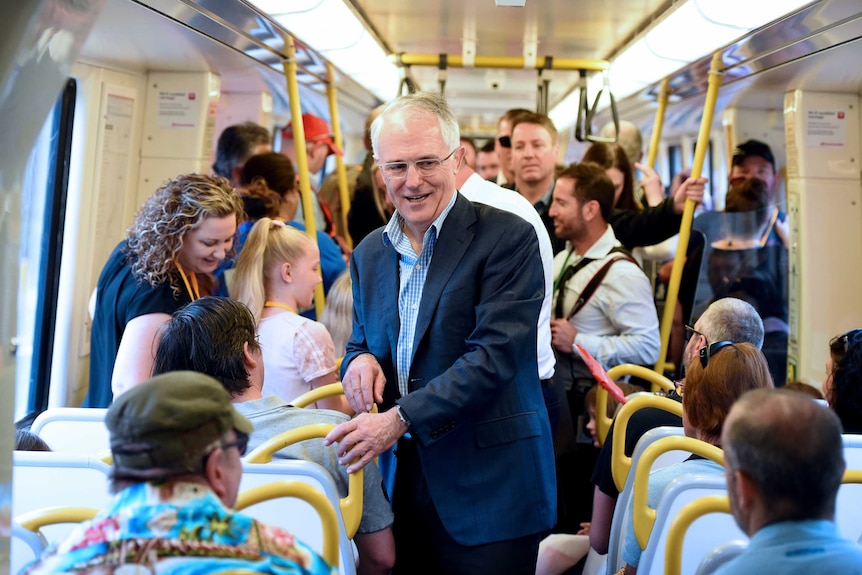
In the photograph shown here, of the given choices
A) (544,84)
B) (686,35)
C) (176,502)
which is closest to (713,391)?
(176,502)

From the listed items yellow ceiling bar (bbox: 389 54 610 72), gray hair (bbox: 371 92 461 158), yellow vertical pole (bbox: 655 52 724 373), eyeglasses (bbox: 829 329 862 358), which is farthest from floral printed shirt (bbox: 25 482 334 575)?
yellow ceiling bar (bbox: 389 54 610 72)

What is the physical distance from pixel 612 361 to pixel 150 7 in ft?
8.52

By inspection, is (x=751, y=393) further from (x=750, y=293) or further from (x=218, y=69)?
(x=750, y=293)

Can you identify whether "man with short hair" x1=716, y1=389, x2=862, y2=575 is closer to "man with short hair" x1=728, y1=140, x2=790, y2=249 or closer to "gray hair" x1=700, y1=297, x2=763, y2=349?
"gray hair" x1=700, y1=297, x2=763, y2=349

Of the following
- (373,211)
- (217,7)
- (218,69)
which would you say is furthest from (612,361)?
(218,69)

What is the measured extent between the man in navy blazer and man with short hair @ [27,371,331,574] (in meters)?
0.91

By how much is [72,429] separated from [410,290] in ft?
4.26

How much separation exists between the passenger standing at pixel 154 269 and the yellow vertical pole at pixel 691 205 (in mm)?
2517

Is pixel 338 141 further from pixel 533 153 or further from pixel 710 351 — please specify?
pixel 710 351

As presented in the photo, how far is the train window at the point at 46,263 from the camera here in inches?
191

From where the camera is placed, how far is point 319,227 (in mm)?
6609

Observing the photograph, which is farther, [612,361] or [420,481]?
[612,361]

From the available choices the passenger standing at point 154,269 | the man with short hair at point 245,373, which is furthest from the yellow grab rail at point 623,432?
the passenger standing at point 154,269

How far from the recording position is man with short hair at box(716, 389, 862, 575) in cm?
166
